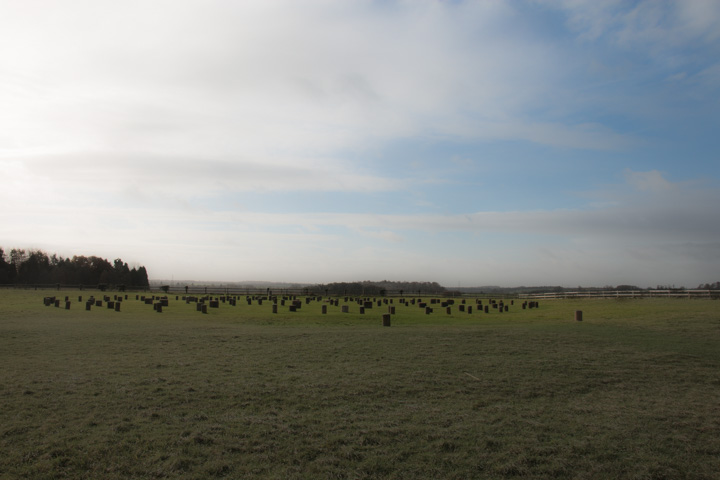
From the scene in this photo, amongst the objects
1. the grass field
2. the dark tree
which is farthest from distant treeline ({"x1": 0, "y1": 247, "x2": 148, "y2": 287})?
the grass field

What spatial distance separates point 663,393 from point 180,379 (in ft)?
29.6

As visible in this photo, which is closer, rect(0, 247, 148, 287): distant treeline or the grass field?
the grass field

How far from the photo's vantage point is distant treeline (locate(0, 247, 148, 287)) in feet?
326

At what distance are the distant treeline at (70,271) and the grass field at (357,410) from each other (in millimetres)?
96013

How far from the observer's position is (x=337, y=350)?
12539 mm

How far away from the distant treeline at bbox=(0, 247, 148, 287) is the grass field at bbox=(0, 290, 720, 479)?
315 feet

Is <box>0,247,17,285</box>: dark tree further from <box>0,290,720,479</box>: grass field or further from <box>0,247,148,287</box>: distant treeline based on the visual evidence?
<box>0,290,720,479</box>: grass field

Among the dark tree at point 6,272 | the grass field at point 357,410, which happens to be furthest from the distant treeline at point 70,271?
the grass field at point 357,410

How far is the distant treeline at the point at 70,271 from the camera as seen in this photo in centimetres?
9938

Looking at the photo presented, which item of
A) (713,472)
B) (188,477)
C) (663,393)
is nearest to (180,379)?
(188,477)

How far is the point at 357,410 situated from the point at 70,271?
121m

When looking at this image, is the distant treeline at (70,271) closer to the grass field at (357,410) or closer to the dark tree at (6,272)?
the dark tree at (6,272)

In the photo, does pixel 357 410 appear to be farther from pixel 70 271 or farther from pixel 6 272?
pixel 70 271

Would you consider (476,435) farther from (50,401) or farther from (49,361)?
(49,361)
